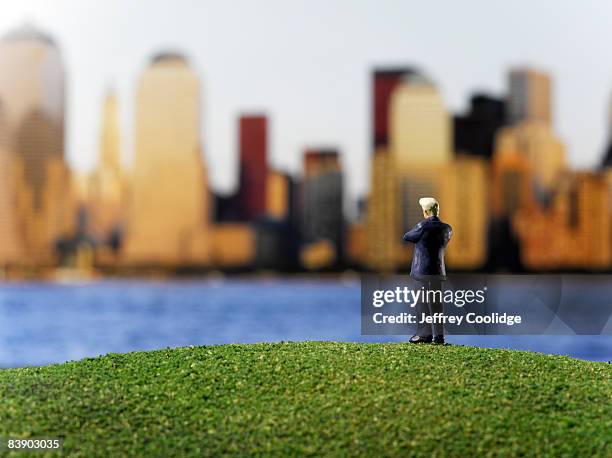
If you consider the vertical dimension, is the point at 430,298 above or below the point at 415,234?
A: below

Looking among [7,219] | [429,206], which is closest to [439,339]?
[429,206]

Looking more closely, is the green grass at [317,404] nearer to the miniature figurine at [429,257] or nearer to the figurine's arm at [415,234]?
the miniature figurine at [429,257]

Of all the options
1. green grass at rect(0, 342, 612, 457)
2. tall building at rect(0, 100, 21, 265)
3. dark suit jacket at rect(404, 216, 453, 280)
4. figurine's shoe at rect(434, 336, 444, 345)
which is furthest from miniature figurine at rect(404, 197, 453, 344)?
tall building at rect(0, 100, 21, 265)

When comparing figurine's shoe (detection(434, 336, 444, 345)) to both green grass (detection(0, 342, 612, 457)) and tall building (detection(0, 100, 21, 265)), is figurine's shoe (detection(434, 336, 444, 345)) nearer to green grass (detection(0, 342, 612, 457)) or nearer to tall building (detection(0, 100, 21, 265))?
green grass (detection(0, 342, 612, 457))

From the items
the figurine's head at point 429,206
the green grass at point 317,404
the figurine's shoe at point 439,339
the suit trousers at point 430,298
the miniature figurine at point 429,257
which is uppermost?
the figurine's head at point 429,206

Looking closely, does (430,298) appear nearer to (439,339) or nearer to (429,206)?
(439,339)

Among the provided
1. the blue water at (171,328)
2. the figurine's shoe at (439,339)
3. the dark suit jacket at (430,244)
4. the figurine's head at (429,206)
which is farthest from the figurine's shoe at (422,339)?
the blue water at (171,328)

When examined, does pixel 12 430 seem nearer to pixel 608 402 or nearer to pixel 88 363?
pixel 88 363
